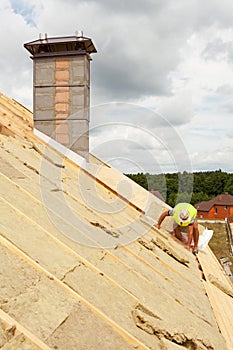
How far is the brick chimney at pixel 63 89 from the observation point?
21.7 ft

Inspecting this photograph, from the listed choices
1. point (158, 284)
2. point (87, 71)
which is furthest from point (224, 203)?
point (158, 284)

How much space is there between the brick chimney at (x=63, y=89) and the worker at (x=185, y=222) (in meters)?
2.14

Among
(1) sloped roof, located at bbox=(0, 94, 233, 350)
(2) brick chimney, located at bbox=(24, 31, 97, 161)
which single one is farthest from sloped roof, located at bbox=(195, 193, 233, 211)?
(1) sloped roof, located at bbox=(0, 94, 233, 350)

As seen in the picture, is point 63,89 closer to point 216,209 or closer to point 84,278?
point 84,278

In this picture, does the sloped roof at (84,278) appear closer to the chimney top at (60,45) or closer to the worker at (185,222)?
the worker at (185,222)

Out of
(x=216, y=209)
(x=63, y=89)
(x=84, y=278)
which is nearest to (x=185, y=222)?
(x=63, y=89)

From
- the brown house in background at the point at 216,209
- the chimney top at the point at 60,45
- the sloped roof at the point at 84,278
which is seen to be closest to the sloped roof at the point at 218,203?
the brown house in background at the point at 216,209

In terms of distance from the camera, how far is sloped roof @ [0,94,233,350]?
1626 mm

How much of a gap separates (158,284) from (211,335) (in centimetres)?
61

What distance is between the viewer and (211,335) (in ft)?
8.49

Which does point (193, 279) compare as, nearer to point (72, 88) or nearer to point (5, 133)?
point (5, 133)

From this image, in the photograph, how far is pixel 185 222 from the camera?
643 cm

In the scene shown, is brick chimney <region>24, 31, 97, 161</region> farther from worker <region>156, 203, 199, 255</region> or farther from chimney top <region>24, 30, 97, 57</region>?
worker <region>156, 203, 199, 255</region>

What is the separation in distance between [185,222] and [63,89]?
361 cm
